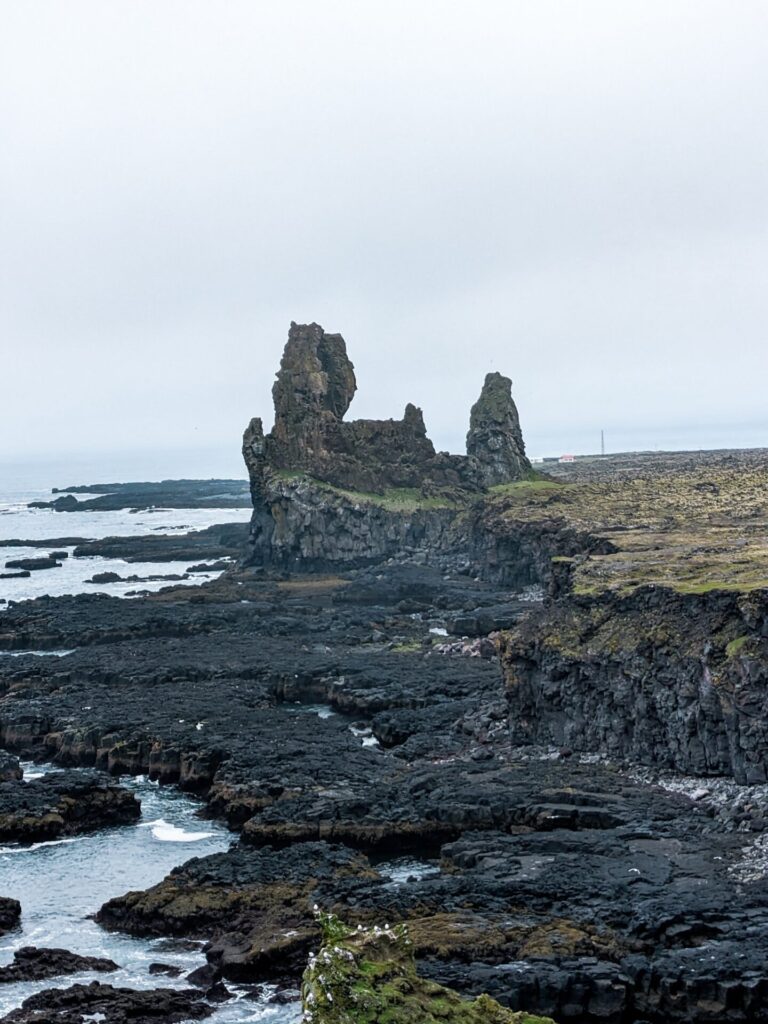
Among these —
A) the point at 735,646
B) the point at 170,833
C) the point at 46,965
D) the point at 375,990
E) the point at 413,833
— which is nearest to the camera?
the point at 375,990

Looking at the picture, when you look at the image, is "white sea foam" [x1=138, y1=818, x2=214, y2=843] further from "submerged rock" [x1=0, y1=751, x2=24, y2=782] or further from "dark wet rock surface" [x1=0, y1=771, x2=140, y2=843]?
"submerged rock" [x1=0, y1=751, x2=24, y2=782]

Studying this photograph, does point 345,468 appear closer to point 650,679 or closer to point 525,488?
point 525,488

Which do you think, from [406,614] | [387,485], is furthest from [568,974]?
[387,485]

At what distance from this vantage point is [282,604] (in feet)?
410

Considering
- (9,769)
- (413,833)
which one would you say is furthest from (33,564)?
(413,833)

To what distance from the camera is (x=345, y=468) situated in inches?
6506

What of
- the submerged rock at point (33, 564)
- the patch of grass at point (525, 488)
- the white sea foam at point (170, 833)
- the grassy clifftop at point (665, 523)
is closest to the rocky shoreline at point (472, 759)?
the grassy clifftop at point (665, 523)

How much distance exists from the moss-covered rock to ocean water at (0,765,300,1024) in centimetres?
1065

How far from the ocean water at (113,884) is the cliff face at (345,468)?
89.8 metres

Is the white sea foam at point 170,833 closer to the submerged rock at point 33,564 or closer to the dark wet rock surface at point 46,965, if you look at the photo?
the dark wet rock surface at point 46,965

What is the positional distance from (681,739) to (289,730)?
23.5 m

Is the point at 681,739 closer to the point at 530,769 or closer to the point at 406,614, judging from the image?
the point at 530,769

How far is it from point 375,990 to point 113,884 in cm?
2716

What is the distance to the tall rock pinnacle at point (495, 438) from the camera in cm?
18050
